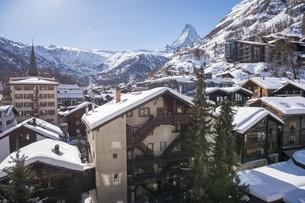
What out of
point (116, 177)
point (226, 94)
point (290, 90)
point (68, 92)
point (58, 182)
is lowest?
point (116, 177)

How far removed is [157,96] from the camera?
2678 cm

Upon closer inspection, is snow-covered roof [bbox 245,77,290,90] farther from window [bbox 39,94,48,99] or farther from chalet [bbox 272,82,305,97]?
window [bbox 39,94,48,99]

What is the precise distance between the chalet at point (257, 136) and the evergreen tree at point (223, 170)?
10.2m

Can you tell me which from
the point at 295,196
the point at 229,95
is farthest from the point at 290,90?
the point at 295,196

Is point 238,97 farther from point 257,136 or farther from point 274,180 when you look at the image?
point 274,180

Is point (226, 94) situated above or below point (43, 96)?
above

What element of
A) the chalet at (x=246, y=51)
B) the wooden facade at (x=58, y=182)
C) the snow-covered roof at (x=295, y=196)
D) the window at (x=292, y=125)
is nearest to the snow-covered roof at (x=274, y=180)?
the snow-covered roof at (x=295, y=196)

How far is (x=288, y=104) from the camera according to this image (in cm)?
3669

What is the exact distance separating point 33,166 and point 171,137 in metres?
13.6

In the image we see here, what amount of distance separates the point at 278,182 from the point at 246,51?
11749cm

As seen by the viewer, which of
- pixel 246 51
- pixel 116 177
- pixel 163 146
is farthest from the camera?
pixel 246 51

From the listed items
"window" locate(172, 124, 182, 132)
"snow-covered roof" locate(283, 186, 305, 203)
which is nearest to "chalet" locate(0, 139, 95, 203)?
"window" locate(172, 124, 182, 132)

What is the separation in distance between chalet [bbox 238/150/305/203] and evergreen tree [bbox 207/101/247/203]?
281 cm

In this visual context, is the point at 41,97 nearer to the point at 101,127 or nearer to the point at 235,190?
the point at 101,127
